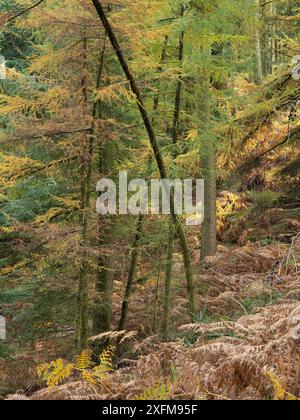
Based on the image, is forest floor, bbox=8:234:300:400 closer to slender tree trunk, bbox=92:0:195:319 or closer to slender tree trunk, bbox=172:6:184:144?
slender tree trunk, bbox=92:0:195:319

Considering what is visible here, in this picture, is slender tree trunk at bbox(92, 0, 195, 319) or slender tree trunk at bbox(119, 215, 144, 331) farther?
slender tree trunk at bbox(119, 215, 144, 331)

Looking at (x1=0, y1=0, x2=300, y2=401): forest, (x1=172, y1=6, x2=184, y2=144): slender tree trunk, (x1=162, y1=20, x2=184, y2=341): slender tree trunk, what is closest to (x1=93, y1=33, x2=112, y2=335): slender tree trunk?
(x1=0, y1=0, x2=300, y2=401): forest

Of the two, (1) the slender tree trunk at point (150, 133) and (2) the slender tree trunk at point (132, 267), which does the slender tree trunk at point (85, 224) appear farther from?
(2) the slender tree trunk at point (132, 267)

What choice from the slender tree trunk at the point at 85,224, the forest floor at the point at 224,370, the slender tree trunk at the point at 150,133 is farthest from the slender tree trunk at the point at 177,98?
the forest floor at the point at 224,370

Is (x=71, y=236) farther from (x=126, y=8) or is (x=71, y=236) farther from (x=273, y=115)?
(x=273, y=115)

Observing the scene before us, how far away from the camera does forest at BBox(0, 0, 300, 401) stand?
4.68m

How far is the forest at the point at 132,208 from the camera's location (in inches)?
184

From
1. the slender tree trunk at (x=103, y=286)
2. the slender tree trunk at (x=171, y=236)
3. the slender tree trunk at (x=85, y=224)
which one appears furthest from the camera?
the slender tree trunk at (x=171, y=236)

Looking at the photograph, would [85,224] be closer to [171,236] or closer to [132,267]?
[171,236]

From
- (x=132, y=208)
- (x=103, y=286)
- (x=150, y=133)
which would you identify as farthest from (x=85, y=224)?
(x=103, y=286)

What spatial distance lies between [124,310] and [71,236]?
3024mm

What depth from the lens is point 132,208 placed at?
8.24 metres

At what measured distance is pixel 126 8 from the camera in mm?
6227
